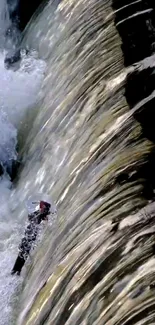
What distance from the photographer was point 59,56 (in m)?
7.47

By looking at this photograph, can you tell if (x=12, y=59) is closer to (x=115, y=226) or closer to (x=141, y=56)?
(x=141, y=56)

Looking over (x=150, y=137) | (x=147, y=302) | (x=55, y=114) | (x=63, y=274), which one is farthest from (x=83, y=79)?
(x=147, y=302)

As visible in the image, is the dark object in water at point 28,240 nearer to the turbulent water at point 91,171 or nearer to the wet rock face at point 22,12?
the turbulent water at point 91,171

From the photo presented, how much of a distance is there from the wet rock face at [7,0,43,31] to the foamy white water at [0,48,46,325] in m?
0.68

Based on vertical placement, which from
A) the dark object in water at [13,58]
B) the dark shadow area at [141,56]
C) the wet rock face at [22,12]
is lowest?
the dark shadow area at [141,56]

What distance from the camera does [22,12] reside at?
9.85 m

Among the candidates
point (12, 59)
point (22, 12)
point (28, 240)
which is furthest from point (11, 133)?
point (22, 12)

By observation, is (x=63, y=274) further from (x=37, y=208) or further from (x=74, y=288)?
(x=37, y=208)

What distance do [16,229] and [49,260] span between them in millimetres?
1225

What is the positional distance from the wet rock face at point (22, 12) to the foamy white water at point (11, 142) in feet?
2.23

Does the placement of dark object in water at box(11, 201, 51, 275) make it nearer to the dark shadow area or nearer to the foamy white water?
the foamy white water

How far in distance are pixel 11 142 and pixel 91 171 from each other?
2.70 meters

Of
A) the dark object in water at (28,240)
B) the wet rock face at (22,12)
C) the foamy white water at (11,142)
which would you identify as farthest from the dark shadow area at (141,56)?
the wet rock face at (22,12)

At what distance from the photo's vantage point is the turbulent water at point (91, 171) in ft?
12.8
